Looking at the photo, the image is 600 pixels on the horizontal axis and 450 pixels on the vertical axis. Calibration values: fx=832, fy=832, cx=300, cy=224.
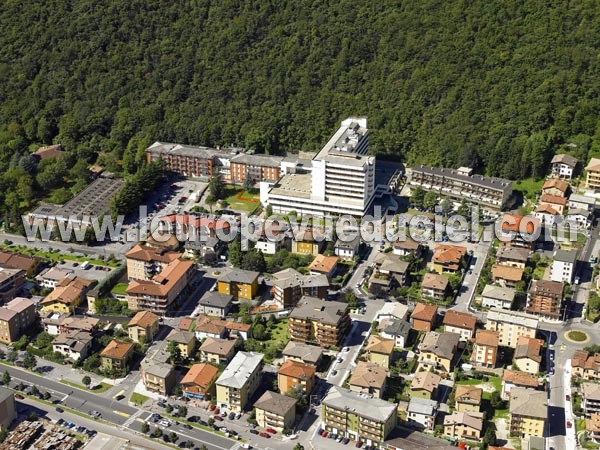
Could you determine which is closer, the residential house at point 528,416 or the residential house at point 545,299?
the residential house at point 528,416

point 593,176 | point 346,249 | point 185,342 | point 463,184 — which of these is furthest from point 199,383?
point 593,176

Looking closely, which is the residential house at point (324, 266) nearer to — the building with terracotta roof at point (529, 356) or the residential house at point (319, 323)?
the residential house at point (319, 323)

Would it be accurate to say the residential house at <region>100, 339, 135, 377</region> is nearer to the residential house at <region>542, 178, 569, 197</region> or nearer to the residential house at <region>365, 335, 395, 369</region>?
the residential house at <region>365, 335, 395, 369</region>

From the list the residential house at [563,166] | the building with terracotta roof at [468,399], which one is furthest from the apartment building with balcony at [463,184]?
the building with terracotta roof at [468,399]

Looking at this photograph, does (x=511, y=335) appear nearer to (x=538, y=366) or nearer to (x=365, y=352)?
(x=538, y=366)

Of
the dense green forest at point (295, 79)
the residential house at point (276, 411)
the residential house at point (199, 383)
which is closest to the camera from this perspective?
the residential house at point (276, 411)

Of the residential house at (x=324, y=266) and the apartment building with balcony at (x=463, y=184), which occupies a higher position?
the apartment building with balcony at (x=463, y=184)
